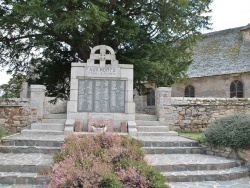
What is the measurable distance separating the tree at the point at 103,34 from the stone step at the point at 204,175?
6.18m

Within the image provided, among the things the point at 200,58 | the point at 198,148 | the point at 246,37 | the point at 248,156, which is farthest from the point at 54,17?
the point at 246,37

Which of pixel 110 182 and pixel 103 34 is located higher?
pixel 103 34

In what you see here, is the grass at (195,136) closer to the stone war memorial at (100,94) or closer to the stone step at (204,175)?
the stone step at (204,175)

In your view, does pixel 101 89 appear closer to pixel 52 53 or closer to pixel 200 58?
pixel 52 53

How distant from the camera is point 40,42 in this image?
12.3 meters

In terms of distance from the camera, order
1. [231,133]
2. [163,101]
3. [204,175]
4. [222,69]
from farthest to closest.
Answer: [222,69], [163,101], [231,133], [204,175]

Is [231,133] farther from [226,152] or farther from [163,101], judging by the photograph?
[163,101]

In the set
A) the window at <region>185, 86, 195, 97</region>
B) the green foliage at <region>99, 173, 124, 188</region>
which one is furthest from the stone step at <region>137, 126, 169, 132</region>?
the window at <region>185, 86, 195, 97</region>

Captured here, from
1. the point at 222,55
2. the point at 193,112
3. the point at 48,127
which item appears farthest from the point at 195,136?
the point at 222,55

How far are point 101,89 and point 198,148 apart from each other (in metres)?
4.65

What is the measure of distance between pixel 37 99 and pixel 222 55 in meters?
18.0

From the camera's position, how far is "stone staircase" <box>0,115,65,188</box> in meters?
6.15

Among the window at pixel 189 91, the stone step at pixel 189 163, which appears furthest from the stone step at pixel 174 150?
the window at pixel 189 91

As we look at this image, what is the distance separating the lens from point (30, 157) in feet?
24.9
